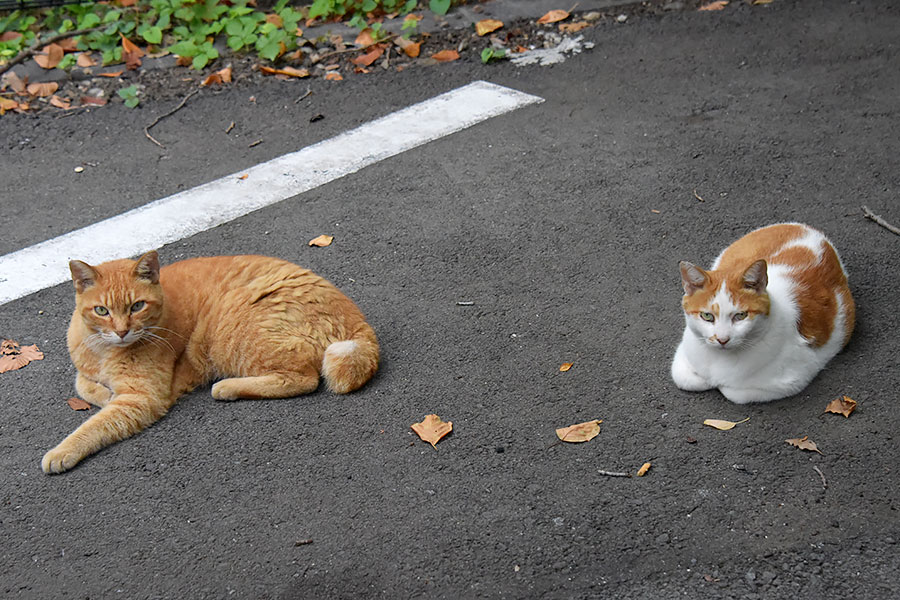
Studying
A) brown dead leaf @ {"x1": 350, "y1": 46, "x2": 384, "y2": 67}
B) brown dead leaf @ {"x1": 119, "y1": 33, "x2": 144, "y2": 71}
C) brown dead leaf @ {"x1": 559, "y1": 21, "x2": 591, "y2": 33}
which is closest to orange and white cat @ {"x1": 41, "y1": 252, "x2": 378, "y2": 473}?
brown dead leaf @ {"x1": 350, "y1": 46, "x2": 384, "y2": 67}

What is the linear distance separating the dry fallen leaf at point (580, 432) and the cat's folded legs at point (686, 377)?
1.36 ft

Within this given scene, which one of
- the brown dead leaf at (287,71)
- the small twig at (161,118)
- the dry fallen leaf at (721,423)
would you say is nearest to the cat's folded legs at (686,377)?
the dry fallen leaf at (721,423)

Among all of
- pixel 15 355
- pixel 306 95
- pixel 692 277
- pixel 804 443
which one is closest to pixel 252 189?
pixel 306 95

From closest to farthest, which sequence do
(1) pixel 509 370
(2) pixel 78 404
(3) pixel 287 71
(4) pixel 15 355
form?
(2) pixel 78 404
(1) pixel 509 370
(4) pixel 15 355
(3) pixel 287 71

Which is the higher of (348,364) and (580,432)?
(348,364)

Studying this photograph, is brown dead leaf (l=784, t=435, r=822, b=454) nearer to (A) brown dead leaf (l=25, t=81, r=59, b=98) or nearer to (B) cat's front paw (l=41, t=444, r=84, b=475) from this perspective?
(B) cat's front paw (l=41, t=444, r=84, b=475)

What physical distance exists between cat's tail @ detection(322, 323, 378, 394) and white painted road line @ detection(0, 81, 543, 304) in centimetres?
174

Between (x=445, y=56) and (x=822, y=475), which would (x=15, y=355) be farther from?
(x=445, y=56)

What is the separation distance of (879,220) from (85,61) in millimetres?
6036

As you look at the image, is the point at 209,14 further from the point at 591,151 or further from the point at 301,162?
the point at 591,151

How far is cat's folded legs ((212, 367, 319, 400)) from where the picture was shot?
3873 millimetres

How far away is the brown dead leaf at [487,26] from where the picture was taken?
7.25 m

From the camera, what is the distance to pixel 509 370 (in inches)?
159

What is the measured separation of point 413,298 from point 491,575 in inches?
73.3
